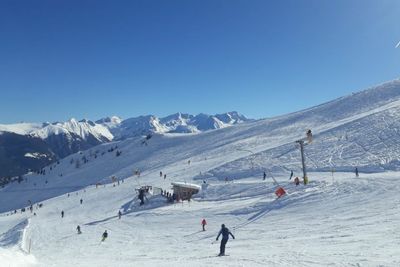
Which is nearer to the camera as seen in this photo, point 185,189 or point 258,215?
point 258,215

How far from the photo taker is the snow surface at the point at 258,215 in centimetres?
1919

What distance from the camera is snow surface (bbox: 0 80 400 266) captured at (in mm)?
19188

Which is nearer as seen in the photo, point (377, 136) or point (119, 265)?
point (119, 265)

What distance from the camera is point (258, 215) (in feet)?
116

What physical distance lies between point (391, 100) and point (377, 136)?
41.2 meters

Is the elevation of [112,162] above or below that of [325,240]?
above

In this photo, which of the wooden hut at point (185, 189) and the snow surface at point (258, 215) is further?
the wooden hut at point (185, 189)

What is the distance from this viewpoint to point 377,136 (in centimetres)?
7200

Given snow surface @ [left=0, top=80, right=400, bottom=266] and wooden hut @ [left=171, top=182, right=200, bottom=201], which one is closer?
snow surface @ [left=0, top=80, right=400, bottom=266]

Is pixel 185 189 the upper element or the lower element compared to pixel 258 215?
upper

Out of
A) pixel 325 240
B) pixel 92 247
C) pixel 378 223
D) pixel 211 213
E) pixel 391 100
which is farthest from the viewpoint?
pixel 391 100

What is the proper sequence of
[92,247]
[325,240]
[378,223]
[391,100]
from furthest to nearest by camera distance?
[391,100], [92,247], [378,223], [325,240]

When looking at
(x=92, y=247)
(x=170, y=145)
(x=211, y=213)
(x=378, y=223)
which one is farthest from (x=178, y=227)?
(x=170, y=145)

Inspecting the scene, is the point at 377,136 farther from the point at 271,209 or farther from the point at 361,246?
the point at 361,246
